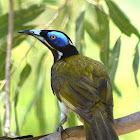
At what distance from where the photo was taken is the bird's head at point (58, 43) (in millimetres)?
3209

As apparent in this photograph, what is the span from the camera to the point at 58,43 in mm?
3305

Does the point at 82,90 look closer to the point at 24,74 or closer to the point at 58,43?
the point at 58,43

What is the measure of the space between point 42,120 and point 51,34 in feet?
3.61

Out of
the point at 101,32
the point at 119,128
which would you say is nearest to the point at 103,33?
the point at 101,32

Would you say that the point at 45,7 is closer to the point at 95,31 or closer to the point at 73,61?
the point at 95,31

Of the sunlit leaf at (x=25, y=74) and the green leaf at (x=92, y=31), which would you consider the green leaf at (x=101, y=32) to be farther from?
the sunlit leaf at (x=25, y=74)

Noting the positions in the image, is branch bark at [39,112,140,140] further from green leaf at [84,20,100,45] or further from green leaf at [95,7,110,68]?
green leaf at [84,20,100,45]

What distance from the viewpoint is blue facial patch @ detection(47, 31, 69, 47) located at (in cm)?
322

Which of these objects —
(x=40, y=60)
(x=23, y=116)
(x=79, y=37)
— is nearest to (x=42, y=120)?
(x=23, y=116)

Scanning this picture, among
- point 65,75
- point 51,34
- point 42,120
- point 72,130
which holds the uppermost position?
point 51,34

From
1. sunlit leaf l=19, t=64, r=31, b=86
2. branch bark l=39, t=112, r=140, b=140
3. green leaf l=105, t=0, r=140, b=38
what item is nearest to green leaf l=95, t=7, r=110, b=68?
green leaf l=105, t=0, r=140, b=38

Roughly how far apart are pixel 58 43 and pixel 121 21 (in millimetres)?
744

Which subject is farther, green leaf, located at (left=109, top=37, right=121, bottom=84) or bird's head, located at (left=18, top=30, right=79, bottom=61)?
green leaf, located at (left=109, top=37, right=121, bottom=84)

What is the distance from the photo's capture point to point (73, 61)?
304 centimetres
